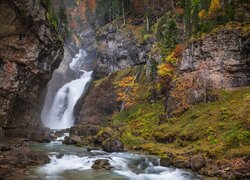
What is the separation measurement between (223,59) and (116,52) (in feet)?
112

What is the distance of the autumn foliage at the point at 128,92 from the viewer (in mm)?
49094

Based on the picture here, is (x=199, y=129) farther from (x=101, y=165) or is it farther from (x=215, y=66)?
(x=101, y=165)

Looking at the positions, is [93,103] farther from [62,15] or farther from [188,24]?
[188,24]

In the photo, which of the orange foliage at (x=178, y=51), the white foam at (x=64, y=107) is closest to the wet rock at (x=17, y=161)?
the orange foliage at (x=178, y=51)

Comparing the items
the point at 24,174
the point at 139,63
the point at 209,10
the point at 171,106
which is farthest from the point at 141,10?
the point at 24,174

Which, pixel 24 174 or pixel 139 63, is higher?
pixel 139 63

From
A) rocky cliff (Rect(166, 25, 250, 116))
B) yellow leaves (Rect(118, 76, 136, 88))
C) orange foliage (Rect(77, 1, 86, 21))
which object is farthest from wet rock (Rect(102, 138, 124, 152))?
orange foliage (Rect(77, 1, 86, 21))

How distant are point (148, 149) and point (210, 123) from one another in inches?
272

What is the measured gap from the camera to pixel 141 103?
49.1 metres

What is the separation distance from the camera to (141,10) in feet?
228

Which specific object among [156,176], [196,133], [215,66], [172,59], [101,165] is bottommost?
[156,176]

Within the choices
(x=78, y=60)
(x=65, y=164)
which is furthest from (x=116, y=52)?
(x=65, y=164)

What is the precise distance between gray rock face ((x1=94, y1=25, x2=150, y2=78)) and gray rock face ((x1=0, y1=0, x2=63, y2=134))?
22.2 m

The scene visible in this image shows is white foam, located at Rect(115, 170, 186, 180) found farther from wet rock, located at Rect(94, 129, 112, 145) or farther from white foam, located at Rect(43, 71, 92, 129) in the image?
white foam, located at Rect(43, 71, 92, 129)
